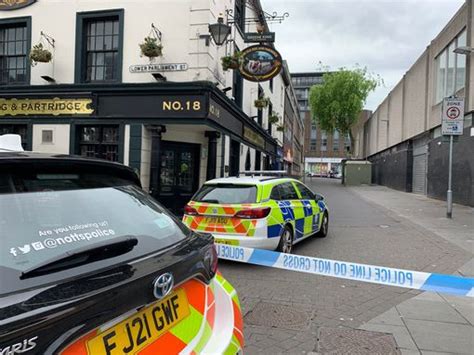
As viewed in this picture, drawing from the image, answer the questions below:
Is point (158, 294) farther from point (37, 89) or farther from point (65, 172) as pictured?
point (37, 89)

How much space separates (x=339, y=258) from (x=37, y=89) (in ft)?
34.3

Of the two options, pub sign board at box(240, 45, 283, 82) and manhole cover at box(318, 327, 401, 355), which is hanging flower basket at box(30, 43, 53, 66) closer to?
pub sign board at box(240, 45, 283, 82)

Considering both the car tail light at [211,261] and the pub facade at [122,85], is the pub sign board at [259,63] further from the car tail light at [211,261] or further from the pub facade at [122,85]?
the car tail light at [211,261]

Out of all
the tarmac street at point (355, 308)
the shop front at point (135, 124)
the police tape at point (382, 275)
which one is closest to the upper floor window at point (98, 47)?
the shop front at point (135, 124)

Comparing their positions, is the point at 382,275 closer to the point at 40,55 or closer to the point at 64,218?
the point at 64,218

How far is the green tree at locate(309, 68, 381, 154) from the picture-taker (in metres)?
44.3

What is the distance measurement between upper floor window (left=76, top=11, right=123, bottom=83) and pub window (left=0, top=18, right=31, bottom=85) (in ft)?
6.25

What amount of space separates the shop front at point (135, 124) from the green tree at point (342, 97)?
32.7m

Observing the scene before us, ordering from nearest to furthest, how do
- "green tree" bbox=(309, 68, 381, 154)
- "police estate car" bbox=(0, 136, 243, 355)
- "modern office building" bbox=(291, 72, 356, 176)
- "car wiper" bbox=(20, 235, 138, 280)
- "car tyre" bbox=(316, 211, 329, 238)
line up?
"police estate car" bbox=(0, 136, 243, 355) < "car wiper" bbox=(20, 235, 138, 280) < "car tyre" bbox=(316, 211, 329, 238) < "green tree" bbox=(309, 68, 381, 154) < "modern office building" bbox=(291, 72, 356, 176)

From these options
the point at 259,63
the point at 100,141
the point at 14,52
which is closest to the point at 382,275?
the point at 259,63

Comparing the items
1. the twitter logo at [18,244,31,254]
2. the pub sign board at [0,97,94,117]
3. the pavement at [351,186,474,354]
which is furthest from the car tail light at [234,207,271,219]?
the pub sign board at [0,97,94,117]

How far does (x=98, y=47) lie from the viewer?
13.1 meters

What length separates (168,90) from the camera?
12.0m

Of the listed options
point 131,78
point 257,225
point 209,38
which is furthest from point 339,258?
point 131,78
